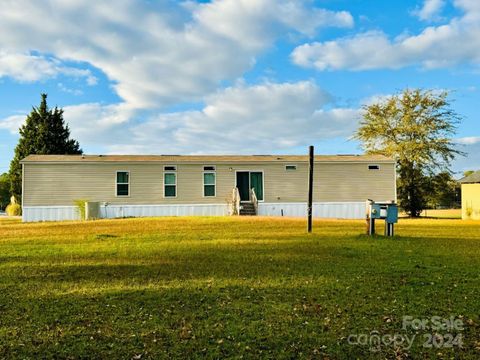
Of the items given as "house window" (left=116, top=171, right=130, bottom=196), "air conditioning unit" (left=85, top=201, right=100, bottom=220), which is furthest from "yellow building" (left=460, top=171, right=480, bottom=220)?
"air conditioning unit" (left=85, top=201, right=100, bottom=220)

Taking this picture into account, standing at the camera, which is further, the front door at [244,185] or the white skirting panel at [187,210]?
the front door at [244,185]

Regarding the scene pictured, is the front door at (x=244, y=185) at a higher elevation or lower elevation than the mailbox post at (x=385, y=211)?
higher

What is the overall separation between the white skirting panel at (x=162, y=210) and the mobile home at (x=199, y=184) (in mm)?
50

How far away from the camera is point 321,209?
24641 mm

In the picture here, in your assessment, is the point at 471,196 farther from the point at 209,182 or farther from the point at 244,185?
the point at 209,182

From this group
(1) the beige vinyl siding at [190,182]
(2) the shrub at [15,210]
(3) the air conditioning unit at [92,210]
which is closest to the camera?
(3) the air conditioning unit at [92,210]

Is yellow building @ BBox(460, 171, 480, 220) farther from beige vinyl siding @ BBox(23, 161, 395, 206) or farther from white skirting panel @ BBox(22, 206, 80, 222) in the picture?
white skirting panel @ BBox(22, 206, 80, 222)

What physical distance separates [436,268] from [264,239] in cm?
489

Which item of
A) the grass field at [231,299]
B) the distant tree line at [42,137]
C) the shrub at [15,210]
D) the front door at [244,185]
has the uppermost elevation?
the distant tree line at [42,137]

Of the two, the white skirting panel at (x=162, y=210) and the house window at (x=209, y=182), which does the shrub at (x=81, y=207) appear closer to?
the white skirting panel at (x=162, y=210)

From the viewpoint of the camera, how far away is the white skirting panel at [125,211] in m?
22.4

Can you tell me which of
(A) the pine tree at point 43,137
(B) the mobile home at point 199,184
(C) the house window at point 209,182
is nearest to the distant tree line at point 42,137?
(A) the pine tree at point 43,137

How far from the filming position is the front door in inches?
944

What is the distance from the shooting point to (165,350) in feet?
12.3
